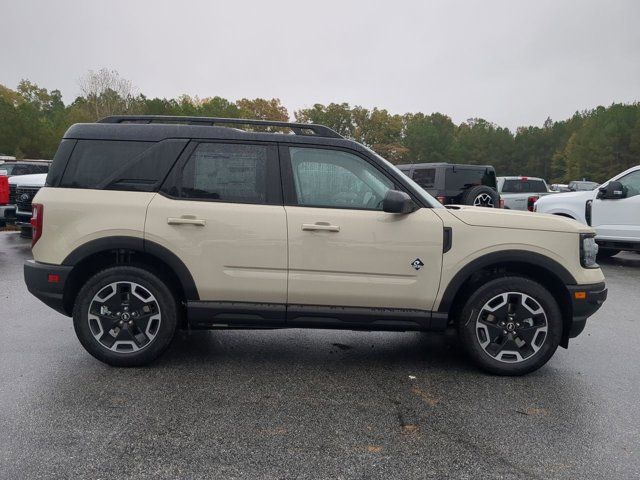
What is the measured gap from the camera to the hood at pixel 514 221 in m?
4.38

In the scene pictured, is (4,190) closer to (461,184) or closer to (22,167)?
(22,167)

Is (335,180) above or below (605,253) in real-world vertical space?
above

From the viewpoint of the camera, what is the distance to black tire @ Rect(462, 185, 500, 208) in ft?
48.8

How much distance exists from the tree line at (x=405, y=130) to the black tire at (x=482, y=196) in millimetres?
41199

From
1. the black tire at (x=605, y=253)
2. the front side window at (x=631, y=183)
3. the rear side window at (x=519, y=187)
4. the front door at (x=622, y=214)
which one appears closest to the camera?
the front door at (x=622, y=214)

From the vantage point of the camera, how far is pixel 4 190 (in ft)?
Result: 35.7

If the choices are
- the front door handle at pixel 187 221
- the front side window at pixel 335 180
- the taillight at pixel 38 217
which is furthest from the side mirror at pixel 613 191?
the taillight at pixel 38 217

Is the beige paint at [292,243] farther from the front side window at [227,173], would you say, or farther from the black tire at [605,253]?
the black tire at [605,253]

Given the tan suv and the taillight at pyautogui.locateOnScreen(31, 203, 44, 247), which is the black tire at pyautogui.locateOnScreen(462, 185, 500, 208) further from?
the taillight at pyautogui.locateOnScreen(31, 203, 44, 247)

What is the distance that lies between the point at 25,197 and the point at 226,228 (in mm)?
9383

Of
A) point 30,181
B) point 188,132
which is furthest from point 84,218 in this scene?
point 30,181

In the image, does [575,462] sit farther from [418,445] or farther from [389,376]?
[389,376]

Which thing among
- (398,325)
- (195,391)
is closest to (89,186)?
(195,391)

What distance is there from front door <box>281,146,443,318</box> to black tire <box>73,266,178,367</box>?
3.38ft
